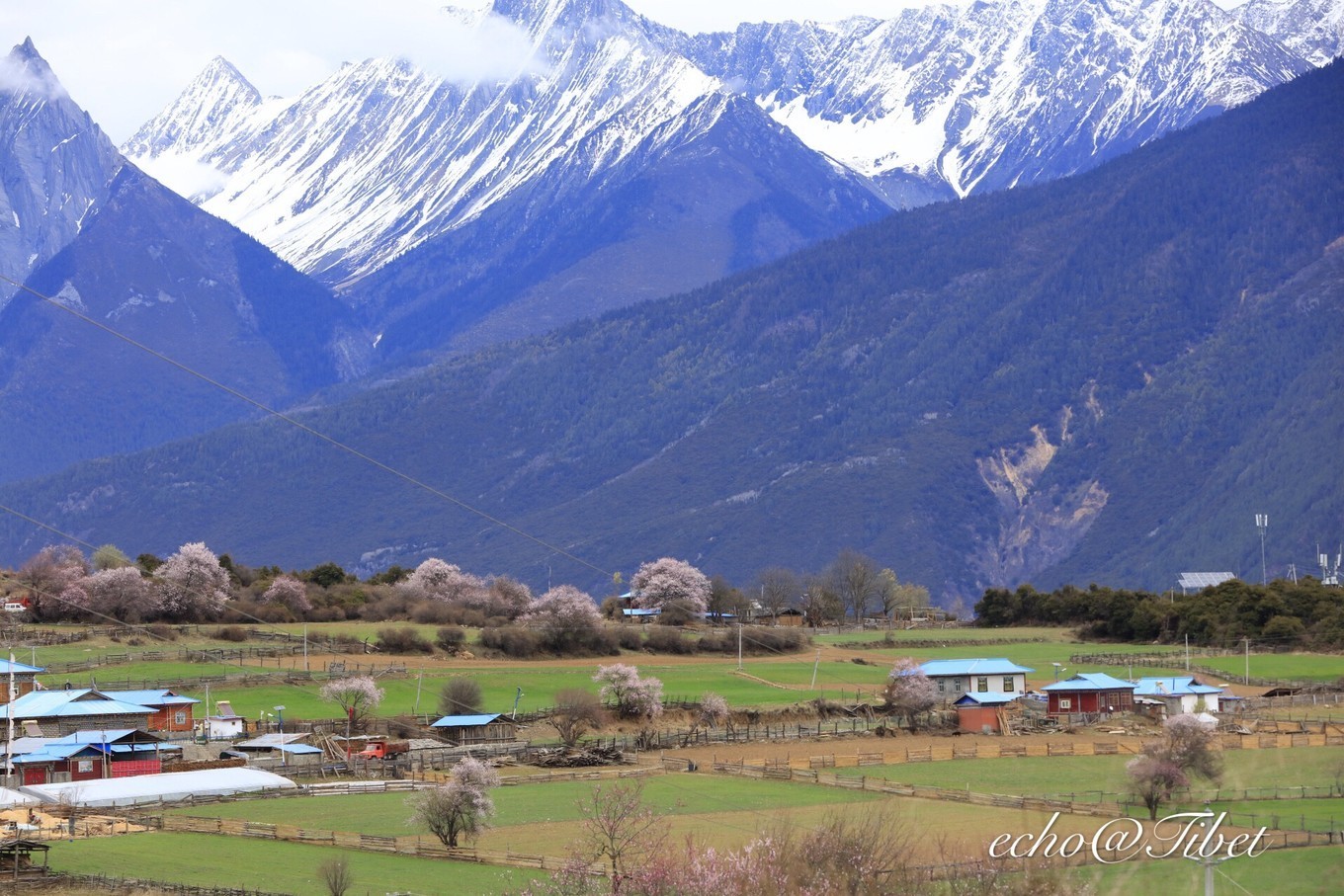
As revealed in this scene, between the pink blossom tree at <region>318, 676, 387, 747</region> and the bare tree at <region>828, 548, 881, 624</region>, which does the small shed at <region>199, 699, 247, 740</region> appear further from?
the bare tree at <region>828, 548, 881, 624</region>

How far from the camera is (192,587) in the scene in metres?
115

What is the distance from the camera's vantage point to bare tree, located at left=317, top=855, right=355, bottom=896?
4503 centimetres

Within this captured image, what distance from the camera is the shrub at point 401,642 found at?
10319 centimetres

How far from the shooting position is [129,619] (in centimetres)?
10925

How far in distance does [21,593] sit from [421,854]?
67.4 meters

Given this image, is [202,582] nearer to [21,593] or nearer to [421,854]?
[21,593]

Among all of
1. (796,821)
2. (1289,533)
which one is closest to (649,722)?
(796,821)

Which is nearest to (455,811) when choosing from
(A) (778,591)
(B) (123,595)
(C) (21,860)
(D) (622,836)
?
(D) (622,836)

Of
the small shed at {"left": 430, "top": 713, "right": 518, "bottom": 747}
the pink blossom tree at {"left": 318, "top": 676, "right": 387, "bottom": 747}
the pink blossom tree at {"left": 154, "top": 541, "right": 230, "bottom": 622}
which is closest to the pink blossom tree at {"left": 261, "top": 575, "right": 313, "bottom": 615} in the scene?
the pink blossom tree at {"left": 154, "top": 541, "right": 230, "bottom": 622}

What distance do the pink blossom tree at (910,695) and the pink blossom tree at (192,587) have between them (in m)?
41.6

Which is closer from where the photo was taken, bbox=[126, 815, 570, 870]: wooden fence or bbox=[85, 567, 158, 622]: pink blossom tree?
bbox=[126, 815, 570, 870]: wooden fence

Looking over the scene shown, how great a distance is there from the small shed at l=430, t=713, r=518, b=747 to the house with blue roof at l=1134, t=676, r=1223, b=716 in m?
24.9

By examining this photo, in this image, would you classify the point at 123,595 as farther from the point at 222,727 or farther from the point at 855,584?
the point at 855,584

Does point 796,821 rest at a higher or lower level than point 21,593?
lower
